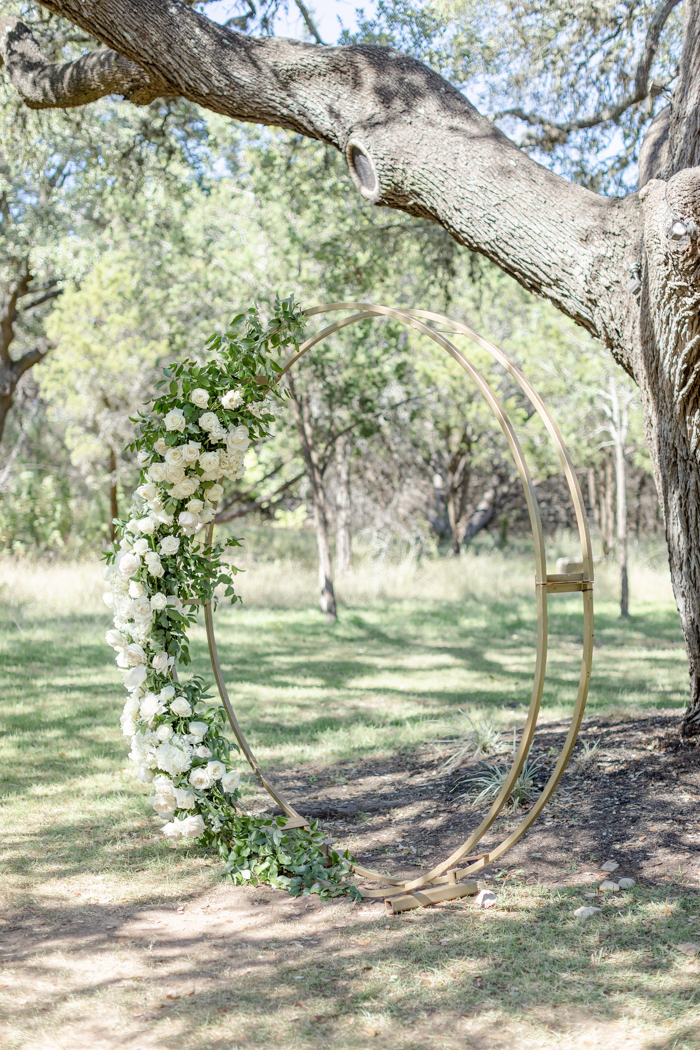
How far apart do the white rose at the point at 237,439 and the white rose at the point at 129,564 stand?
608 millimetres

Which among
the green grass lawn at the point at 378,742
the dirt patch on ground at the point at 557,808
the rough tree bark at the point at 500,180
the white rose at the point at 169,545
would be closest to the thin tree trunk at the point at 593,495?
the green grass lawn at the point at 378,742

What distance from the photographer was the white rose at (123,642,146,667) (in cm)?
361

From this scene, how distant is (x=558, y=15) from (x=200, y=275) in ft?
19.5

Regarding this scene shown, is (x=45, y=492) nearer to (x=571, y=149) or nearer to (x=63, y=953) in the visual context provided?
(x=571, y=149)

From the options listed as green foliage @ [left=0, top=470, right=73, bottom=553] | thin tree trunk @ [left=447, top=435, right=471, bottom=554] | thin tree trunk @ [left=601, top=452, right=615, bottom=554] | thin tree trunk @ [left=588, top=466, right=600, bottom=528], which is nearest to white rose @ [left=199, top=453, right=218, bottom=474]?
green foliage @ [left=0, top=470, right=73, bottom=553]

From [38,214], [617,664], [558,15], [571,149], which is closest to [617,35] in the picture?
[558,15]

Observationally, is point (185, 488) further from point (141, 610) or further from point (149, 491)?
point (141, 610)

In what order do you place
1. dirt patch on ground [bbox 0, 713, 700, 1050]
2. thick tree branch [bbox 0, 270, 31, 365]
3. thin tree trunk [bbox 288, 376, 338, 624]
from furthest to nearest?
thick tree branch [bbox 0, 270, 31, 365] → thin tree trunk [bbox 288, 376, 338, 624] → dirt patch on ground [bbox 0, 713, 700, 1050]

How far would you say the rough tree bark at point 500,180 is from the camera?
333cm

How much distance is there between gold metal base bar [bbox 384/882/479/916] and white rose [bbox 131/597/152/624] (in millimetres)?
1462

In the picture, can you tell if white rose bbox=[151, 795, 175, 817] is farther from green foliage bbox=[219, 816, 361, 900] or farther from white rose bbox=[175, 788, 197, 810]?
green foliage bbox=[219, 816, 361, 900]

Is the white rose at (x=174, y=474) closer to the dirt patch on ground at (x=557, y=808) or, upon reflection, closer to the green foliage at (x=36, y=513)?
the dirt patch on ground at (x=557, y=808)

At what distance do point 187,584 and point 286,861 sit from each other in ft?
3.97

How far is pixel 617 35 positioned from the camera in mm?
6223
